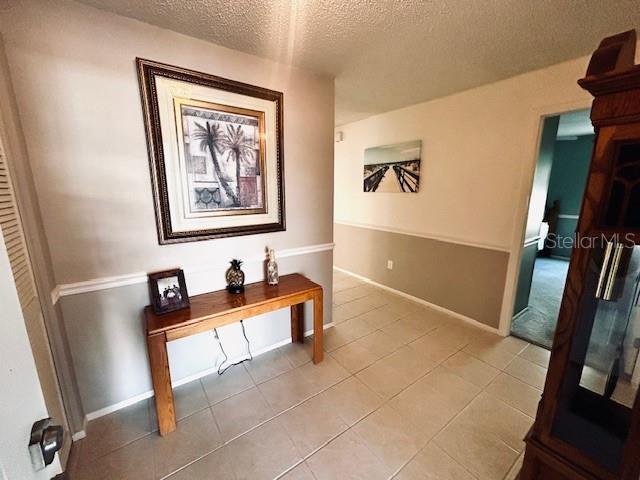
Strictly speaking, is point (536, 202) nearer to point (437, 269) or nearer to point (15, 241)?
point (437, 269)

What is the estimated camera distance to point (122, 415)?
1.65 metres

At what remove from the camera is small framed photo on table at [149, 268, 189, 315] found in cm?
160

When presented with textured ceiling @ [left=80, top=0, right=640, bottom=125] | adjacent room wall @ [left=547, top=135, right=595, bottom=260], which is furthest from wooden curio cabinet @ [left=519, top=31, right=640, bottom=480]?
adjacent room wall @ [left=547, top=135, right=595, bottom=260]

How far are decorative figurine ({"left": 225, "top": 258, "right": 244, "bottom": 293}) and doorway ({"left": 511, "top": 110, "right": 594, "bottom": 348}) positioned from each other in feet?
6.19

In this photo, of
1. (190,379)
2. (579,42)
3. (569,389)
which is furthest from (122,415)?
(579,42)

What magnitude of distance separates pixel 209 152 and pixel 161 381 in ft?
4.59

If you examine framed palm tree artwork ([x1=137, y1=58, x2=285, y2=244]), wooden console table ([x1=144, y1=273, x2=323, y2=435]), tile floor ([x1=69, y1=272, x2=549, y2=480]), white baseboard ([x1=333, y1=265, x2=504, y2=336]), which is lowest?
tile floor ([x1=69, y1=272, x2=549, y2=480])

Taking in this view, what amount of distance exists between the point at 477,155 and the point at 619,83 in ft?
6.07

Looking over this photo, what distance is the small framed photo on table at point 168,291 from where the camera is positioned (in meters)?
1.60

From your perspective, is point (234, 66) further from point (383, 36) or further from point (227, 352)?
point (227, 352)

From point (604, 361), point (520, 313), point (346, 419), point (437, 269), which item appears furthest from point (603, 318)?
point (520, 313)

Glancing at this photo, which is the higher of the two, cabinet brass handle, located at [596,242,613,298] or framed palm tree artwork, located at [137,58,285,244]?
framed palm tree artwork, located at [137,58,285,244]

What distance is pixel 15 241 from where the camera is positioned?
1.08 m

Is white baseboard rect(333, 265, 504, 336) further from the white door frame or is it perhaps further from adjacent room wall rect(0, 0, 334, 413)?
adjacent room wall rect(0, 0, 334, 413)
